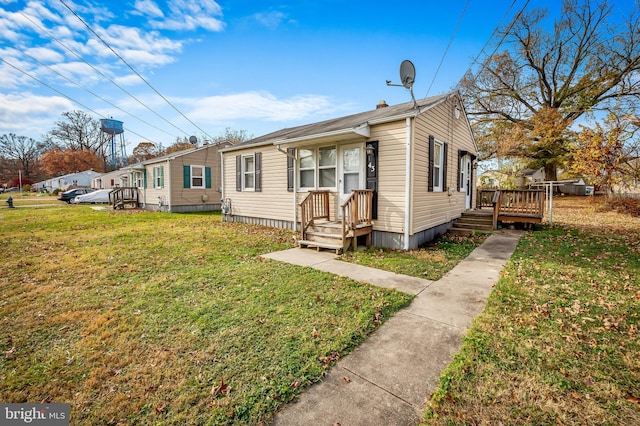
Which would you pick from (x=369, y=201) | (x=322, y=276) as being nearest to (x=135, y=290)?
(x=322, y=276)

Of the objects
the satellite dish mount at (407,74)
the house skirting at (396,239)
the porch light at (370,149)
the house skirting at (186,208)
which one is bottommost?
the house skirting at (396,239)

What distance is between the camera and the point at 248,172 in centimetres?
1096

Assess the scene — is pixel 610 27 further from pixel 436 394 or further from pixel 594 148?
pixel 436 394

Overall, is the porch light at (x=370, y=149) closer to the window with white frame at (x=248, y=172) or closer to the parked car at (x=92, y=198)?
the window with white frame at (x=248, y=172)

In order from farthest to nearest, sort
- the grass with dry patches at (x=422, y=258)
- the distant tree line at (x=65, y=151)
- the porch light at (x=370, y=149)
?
the distant tree line at (x=65, y=151)
the porch light at (x=370, y=149)
the grass with dry patches at (x=422, y=258)

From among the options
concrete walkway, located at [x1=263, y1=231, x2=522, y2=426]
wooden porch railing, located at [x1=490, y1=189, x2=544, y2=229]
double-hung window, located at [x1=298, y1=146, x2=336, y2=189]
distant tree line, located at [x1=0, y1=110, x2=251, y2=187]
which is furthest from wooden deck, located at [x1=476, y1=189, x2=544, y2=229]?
distant tree line, located at [x1=0, y1=110, x2=251, y2=187]

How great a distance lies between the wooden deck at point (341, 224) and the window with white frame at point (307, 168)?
884 millimetres

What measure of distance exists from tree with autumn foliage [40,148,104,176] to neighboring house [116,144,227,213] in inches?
1500

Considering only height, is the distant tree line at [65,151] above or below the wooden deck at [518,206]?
above

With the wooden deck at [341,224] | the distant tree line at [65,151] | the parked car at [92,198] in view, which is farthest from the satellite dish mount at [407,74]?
the distant tree line at [65,151]

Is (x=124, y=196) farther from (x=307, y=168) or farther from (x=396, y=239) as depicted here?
(x=396, y=239)

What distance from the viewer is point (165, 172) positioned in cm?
1616

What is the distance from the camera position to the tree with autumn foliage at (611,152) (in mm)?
12062

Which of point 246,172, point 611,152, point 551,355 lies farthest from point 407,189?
point 611,152
